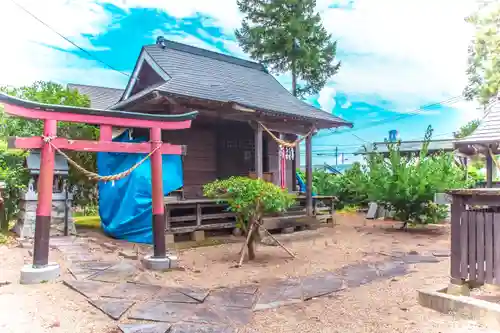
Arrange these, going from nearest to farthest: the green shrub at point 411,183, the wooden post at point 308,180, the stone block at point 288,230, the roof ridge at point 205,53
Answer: the stone block at point 288,230 → the green shrub at point 411,183 → the roof ridge at point 205,53 → the wooden post at point 308,180

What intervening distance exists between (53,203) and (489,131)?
10.8 meters

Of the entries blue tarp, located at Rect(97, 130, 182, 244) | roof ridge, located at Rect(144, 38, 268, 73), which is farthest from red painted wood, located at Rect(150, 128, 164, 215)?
roof ridge, located at Rect(144, 38, 268, 73)

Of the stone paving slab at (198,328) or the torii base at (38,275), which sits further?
the torii base at (38,275)

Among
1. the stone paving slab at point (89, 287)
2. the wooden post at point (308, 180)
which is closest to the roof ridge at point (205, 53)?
the wooden post at point (308, 180)

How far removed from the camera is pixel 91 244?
27.3 ft

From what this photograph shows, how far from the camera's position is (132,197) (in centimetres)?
897

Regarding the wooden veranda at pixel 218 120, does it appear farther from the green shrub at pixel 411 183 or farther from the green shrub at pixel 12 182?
the green shrub at pixel 12 182

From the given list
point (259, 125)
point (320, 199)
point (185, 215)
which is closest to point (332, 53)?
point (320, 199)

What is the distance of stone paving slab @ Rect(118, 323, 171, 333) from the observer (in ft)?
12.8

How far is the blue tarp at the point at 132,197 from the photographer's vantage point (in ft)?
29.0

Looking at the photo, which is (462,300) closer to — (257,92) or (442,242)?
(442,242)

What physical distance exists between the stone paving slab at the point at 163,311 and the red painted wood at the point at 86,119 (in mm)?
3154

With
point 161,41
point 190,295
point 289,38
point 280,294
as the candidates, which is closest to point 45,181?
point 190,295

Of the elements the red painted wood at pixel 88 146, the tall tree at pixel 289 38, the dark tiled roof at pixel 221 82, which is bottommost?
the red painted wood at pixel 88 146
